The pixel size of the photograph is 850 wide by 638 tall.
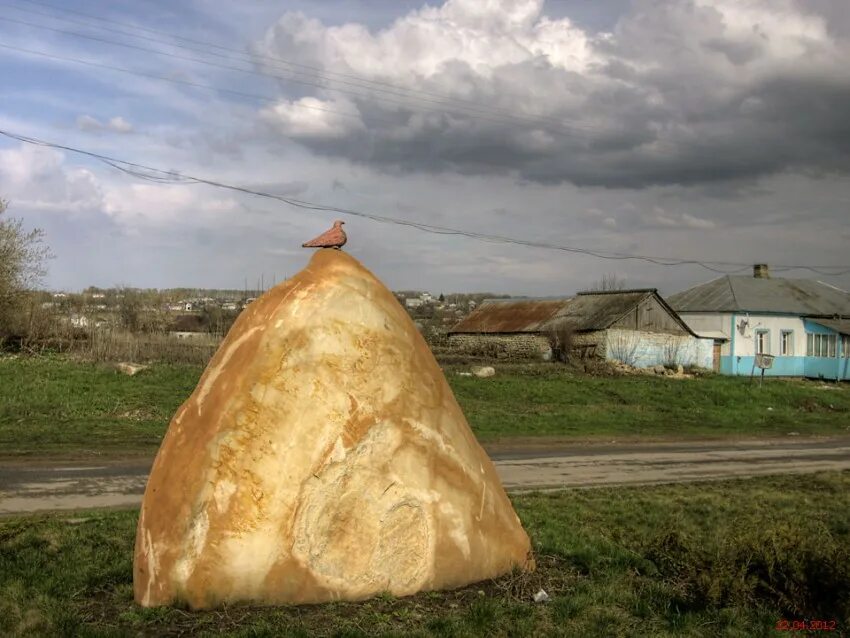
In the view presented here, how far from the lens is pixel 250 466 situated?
5.34 m

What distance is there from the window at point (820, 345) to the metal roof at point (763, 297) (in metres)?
1.40

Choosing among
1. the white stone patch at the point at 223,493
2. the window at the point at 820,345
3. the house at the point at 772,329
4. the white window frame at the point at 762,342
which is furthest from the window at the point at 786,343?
the white stone patch at the point at 223,493

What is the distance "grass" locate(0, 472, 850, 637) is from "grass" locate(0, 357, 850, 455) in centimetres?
867

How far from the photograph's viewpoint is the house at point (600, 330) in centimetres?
3694

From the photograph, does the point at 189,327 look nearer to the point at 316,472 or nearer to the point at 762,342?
the point at 316,472

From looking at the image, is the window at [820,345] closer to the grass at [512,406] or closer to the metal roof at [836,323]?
the metal roof at [836,323]

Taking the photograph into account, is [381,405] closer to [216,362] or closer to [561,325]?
[216,362]

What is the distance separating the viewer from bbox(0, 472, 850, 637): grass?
520 centimetres

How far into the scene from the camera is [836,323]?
4409cm

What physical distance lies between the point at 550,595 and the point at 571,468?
866cm

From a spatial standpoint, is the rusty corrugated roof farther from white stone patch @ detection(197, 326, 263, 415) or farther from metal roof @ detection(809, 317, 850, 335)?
white stone patch @ detection(197, 326, 263, 415)

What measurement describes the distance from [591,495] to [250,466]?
23.7 ft

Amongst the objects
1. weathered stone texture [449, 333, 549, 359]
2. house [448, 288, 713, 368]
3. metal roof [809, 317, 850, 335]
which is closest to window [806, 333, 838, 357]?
metal roof [809, 317, 850, 335]

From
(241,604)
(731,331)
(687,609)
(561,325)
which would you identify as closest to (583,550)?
(687,609)
